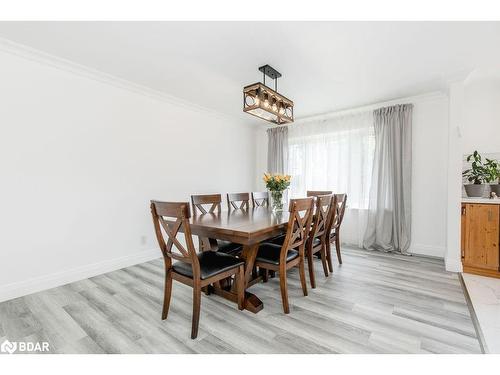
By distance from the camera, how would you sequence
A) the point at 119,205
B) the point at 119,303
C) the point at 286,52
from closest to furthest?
the point at 119,303 < the point at 286,52 < the point at 119,205

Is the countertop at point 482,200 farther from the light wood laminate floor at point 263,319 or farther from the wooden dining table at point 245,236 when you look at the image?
the wooden dining table at point 245,236

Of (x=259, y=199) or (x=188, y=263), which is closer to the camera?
(x=188, y=263)

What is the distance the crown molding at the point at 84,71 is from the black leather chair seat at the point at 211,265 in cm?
255

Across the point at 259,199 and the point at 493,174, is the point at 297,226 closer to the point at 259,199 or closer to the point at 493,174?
the point at 259,199

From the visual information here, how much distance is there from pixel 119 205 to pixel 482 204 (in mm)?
4626

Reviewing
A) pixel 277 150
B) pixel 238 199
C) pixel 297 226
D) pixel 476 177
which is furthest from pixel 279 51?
pixel 476 177

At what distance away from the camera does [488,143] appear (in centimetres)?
327

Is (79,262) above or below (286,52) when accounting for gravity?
below

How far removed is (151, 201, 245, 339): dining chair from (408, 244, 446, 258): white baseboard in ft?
10.2

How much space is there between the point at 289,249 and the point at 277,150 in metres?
3.22

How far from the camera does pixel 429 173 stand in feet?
11.9
